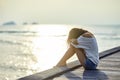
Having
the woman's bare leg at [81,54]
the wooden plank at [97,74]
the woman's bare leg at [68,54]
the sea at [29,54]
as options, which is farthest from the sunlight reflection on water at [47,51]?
the woman's bare leg at [81,54]

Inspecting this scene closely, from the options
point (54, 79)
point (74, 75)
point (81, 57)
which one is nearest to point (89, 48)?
point (81, 57)

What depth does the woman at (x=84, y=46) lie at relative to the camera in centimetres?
770

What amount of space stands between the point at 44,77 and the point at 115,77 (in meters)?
1.47

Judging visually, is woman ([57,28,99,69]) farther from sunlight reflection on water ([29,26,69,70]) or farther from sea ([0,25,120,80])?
sunlight reflection on water ([29,26,69,70])

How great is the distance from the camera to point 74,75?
7.29 m

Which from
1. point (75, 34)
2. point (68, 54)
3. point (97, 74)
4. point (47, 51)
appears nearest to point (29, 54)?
point (47, 51)

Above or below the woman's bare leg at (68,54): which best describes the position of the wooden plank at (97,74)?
below

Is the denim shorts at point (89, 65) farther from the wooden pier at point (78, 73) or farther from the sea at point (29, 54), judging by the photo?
the sea at point (29, 54)

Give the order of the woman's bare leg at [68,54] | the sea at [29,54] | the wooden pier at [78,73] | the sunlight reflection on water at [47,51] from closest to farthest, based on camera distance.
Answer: the wooden pier at [78,73] → the woman's bare leg at [68,54] → the sea at [29,54] → the sunlight reflection on water at [47,51]

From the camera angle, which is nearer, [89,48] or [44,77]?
[44,77]

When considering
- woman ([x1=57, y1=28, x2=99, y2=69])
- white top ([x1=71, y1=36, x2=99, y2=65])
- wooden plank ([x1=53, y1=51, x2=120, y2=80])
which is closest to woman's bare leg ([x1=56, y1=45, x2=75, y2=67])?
woman ([x1=57, y1=28, x2=99, y2=69])

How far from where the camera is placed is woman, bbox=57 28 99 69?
770cm

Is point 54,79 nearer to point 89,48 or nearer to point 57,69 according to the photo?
point 57,69

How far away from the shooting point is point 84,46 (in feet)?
25.4
